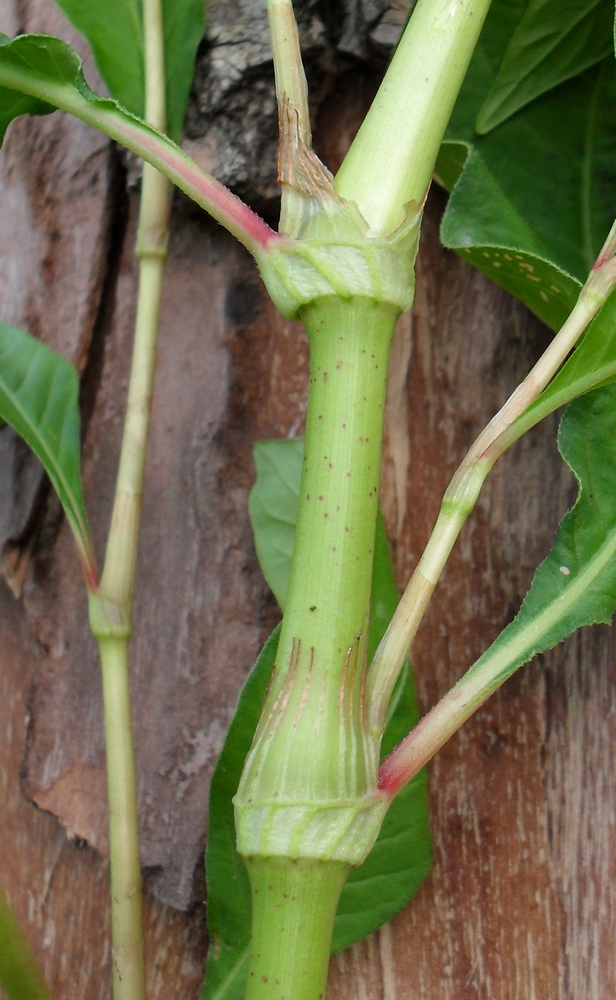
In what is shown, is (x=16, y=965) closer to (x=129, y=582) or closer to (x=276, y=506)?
(x=129, y=582)

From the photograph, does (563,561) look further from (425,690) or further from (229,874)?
(229,874)

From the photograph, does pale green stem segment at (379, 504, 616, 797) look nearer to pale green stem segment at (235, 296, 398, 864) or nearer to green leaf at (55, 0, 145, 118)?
pale green stem segment at (235, 296, 398, 864)

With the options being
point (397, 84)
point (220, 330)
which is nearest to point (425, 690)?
point (220, 330)

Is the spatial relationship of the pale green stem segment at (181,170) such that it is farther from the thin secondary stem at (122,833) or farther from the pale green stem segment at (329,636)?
the thin secondary stem at (122,833)


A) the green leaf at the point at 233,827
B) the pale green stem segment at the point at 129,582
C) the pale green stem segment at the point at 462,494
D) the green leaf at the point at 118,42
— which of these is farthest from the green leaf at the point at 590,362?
the green leaf at the point at 118,42

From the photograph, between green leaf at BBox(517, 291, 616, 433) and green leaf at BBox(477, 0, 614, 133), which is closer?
green leaf at BBox(517, 291, 616, 433)

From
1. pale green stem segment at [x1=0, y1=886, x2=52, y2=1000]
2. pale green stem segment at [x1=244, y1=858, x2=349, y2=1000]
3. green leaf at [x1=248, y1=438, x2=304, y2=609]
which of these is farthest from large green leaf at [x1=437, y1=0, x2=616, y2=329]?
Answer: pale green stem segment at [x1=0, y1=886, x2=52, y2=1000]
